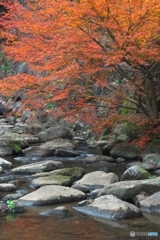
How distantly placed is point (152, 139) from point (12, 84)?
4781 millimetres

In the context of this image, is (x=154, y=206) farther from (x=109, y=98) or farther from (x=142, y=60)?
(x=109, y=98)

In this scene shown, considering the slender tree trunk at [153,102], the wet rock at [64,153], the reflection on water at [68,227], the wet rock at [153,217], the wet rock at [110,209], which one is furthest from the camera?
the wet rock at [64,153]

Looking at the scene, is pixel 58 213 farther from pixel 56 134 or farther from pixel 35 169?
pixel 56 134

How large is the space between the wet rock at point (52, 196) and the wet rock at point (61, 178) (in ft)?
2.69

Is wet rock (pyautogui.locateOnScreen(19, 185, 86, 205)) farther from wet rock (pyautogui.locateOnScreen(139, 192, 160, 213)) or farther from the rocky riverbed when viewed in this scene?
wet rock (pyautogui.locateOnScreen(139, 192, 160, 213))

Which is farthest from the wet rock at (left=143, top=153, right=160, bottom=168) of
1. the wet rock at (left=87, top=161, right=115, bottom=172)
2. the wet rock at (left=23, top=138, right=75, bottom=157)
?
the wet rock at (left=23, top=138, right=75, bottom=157)

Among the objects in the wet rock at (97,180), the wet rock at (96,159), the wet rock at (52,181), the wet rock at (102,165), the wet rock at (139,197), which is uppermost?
the wet rock at (139,197)

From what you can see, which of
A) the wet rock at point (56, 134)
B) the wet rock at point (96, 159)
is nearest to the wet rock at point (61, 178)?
the wet rock at point (96, 159)

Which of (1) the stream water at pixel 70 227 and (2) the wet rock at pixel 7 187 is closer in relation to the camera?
(1) the stream water at pixel 70 227

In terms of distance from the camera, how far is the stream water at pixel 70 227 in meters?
5.22

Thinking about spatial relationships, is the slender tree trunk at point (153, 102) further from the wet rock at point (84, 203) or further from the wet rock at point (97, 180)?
the wet rock at point (84, 203)

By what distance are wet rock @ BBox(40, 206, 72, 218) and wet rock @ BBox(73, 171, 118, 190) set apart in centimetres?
179

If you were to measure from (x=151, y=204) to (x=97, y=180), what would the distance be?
79.4 inches

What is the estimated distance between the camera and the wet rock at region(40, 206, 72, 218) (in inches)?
241
